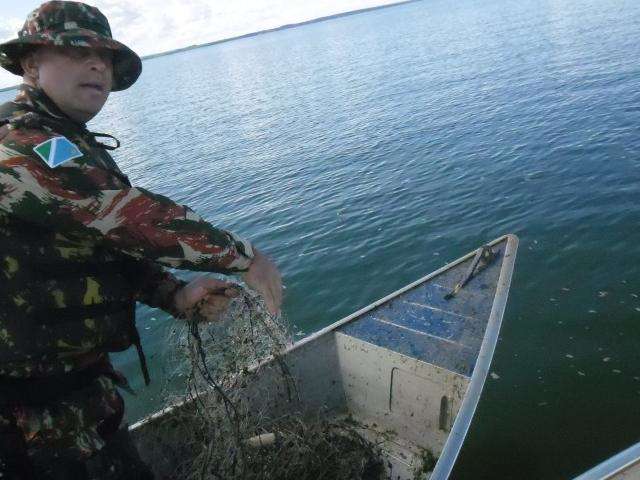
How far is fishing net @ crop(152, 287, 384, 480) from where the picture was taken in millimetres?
4188

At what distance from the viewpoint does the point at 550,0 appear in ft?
224

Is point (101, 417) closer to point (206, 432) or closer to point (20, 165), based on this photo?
point (20, 165)

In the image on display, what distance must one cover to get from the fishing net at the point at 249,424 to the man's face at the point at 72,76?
68.4 inches

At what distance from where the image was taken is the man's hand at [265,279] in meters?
2.35

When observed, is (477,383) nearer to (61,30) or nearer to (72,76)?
(72,76)

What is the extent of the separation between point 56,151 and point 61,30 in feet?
2.63

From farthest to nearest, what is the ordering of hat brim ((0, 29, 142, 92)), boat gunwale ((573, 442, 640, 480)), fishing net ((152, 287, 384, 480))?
1. fishing net ((152, 287, 384, 480))
2. boat gunwale ((573, 442, 640, 480))
3. hat brim ((0, 29, 142, 92))

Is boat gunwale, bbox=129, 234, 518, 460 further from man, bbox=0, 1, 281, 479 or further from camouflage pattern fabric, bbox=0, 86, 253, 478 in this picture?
camouflage pattern fabric, bbox=0, 86, 253, 478

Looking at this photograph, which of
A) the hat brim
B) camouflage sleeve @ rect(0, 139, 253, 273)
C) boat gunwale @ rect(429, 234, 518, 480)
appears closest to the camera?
camouflage sleeve @ rect(0, 139, 253, 273)

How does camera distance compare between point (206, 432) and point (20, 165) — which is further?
point (206, 432)

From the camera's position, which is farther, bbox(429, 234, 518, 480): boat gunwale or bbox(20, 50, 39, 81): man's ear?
bbox(429, 234, 518, 480): boat gunwale

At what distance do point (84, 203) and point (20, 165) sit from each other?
26 cm

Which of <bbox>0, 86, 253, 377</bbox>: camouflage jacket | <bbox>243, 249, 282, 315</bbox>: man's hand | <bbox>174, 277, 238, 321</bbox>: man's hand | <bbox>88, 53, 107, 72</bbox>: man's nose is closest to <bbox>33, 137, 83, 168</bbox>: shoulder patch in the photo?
<bbox>0, 86, 253, 377</bbox>: camouflage jacket

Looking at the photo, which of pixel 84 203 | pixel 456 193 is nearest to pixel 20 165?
pixel 84 203
